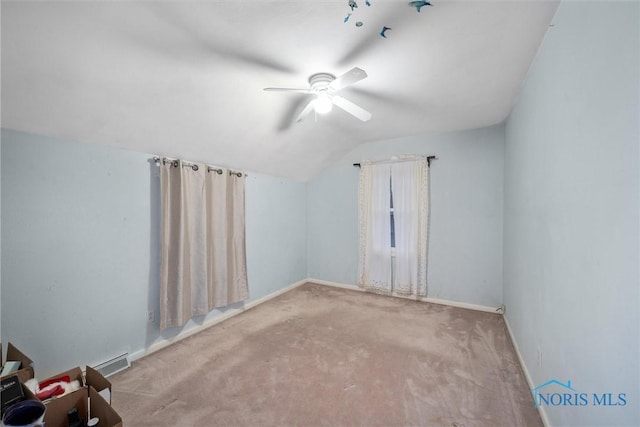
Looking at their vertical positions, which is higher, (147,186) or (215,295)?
(147,186)

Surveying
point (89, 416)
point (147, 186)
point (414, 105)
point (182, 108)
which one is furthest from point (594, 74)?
point (147, 186)

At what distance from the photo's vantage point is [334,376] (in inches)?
82.9

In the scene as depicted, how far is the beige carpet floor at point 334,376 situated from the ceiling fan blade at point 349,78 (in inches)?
88.3

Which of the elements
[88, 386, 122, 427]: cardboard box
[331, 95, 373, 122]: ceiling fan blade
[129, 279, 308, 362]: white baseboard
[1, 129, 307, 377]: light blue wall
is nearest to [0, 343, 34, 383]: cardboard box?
[1, 129, 307, 377]: light blue wall

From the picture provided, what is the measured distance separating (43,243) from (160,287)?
930 millimetres

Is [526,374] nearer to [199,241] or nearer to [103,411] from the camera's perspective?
[103,411]

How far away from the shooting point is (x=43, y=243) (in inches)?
74.1

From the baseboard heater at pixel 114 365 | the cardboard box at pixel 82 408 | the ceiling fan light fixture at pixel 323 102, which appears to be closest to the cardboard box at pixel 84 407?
the cardboard box at pixel 82 408

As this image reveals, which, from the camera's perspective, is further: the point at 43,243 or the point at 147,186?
the point at 147,186

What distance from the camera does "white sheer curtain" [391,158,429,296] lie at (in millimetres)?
3768

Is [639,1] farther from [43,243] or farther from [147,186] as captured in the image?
[43,243]

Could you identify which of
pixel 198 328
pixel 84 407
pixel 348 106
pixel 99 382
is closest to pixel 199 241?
pixel 198 328

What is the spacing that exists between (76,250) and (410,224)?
3749 mm

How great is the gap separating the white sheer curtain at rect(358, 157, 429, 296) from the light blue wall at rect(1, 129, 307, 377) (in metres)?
2.72
